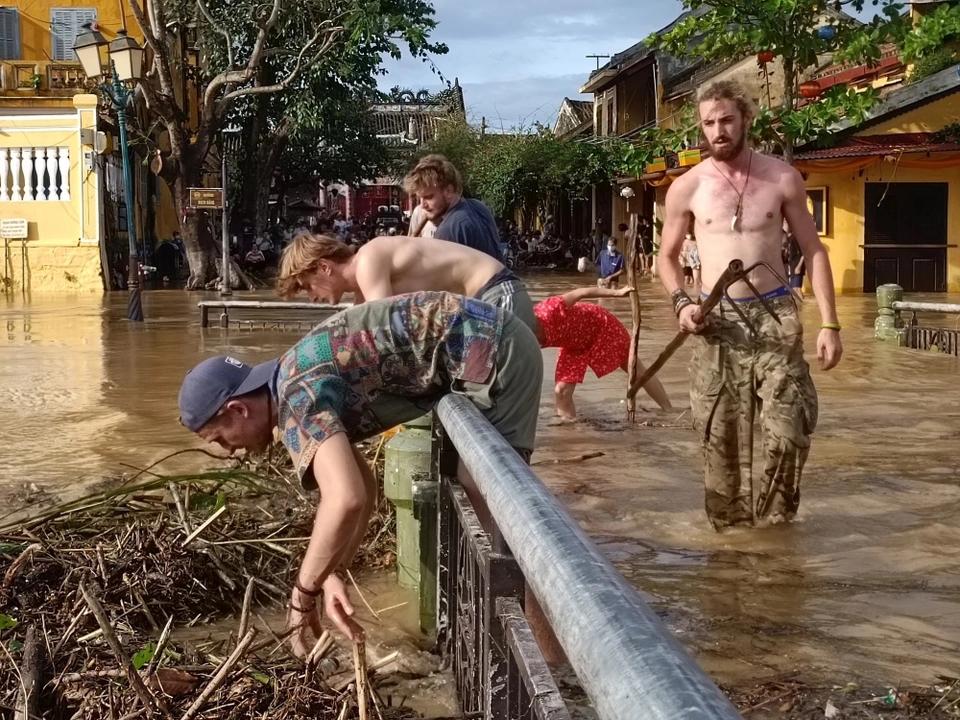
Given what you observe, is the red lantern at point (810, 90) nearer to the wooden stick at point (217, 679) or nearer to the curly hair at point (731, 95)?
the curly hair at point (731, 95)

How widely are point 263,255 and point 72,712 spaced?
95.3 ft

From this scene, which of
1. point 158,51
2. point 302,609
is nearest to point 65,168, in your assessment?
point 158,51

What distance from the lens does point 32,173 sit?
83.1 feet

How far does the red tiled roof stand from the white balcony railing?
1380cm

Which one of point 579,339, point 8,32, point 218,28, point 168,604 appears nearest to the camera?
point 168,604

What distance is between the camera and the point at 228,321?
1709 centimetres

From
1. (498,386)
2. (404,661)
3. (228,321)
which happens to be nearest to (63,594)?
(404,661)

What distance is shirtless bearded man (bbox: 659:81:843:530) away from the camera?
5.41m

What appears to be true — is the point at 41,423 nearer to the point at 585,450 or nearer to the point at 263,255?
the point at 585,450

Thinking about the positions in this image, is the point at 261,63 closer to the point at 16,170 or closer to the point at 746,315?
the point at 16,170

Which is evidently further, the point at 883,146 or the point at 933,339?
the point at 883,146

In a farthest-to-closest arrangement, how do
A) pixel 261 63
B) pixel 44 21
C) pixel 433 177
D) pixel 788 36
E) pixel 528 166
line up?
1. pixel 528 166
2. pixel 44 21
3. pixel 261 63
4. pixel 788 36
5. pixel 433 177

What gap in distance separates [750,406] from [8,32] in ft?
97.0

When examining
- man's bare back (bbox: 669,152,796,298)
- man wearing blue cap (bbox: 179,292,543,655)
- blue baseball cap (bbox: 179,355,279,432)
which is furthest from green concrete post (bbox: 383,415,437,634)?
man's bare back (bbox: 669,152,796,298)
